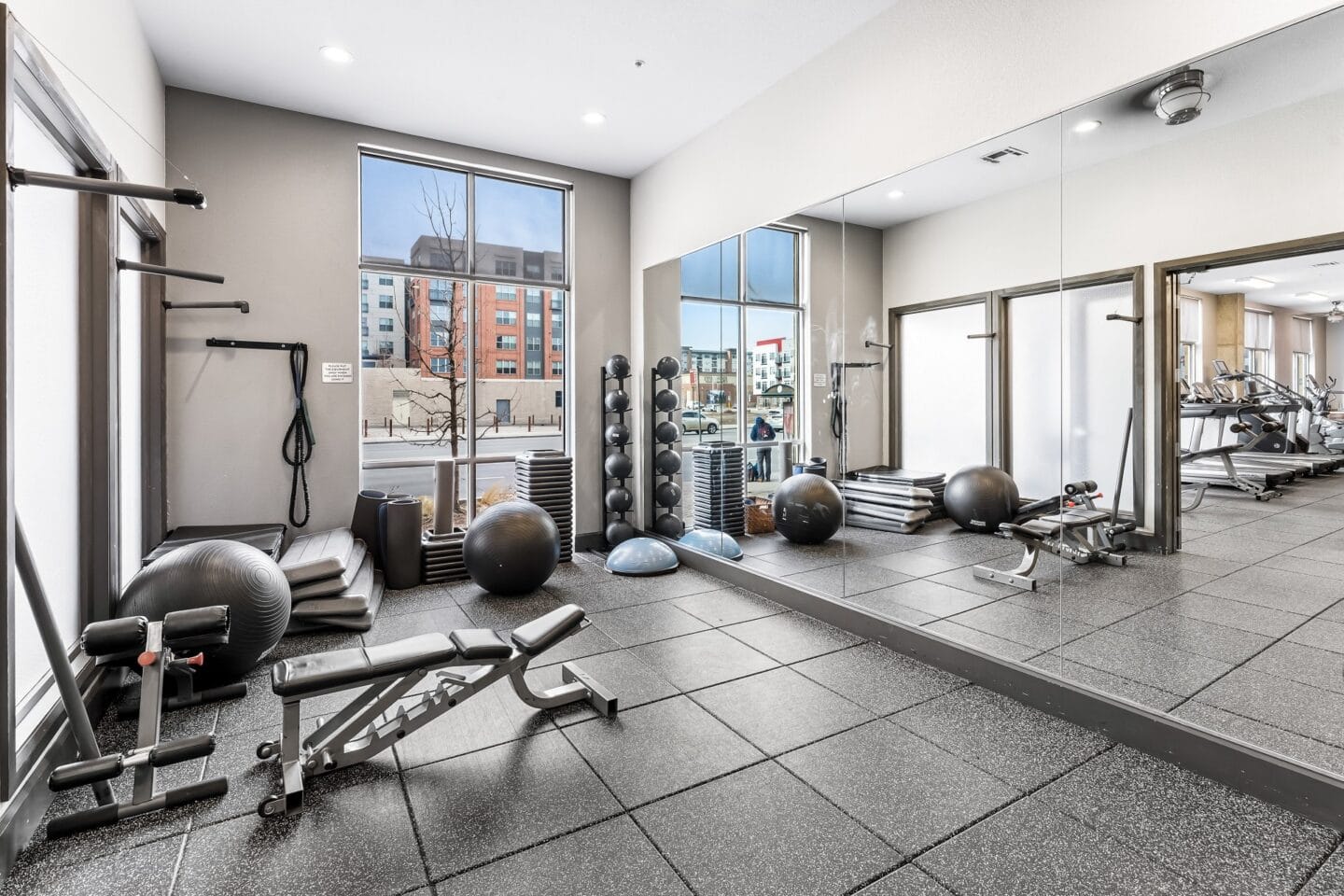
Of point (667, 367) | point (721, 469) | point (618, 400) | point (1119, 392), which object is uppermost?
point (667, 367)

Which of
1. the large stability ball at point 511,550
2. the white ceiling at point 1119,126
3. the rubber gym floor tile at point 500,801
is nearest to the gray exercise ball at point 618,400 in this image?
the large stability ball at point 511,550

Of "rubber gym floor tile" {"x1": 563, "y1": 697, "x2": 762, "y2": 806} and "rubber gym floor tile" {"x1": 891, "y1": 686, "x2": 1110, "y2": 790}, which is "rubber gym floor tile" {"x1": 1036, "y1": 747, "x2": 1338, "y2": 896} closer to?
"rubber gym floor tile" {"x1": 891, "y1": 686, "x2": 1110, "y2": 790}

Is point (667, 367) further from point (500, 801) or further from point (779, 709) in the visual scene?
point (500, 801)

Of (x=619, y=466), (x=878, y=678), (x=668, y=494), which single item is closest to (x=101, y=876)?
(x=878, y=678)

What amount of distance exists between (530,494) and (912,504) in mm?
2749

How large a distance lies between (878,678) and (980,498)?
936 millimetres

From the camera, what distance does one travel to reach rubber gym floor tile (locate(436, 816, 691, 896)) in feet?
5.26

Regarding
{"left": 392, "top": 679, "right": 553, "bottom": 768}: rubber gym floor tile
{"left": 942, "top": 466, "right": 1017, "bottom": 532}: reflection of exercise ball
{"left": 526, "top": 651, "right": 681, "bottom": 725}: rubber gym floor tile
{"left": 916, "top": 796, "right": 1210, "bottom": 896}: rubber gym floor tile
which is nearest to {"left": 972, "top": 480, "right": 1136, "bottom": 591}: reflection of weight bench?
{"left": 942, "top": 466, "right": 1017, "bottom": 532}: reflection of exercise ball

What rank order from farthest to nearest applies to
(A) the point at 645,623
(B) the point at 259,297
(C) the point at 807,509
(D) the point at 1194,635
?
(B) the point at 259,297, (C) the point at 807,509, (A) the point at 645,623, (D) the point at 1194,635

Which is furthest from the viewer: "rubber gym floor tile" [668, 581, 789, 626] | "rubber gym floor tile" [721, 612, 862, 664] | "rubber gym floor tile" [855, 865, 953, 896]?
"rubber gym floor tile" [668, 581, 789, 626]

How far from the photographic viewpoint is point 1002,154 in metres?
2.73

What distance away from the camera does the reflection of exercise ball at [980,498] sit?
9.43ft

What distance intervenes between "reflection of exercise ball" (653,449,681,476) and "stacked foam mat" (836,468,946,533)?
5.33 ft

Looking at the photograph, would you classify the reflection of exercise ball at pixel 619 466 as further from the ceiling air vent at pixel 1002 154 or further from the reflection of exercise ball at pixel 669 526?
the ceiling air vent at pixel 1002 154
